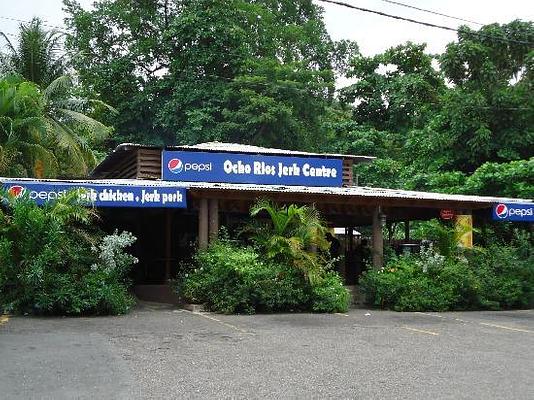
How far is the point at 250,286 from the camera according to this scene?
13.2 m

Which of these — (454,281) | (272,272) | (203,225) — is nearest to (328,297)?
(272,272)

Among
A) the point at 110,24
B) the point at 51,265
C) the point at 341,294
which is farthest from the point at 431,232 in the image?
the point at 110,24

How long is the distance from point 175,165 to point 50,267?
537cm

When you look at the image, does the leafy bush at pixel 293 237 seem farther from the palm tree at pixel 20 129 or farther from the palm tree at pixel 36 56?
the palm tree at pixel 36 56

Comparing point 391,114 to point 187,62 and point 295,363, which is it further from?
point 295,363

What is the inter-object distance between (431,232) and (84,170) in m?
11.8

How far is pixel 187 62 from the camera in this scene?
109 ft

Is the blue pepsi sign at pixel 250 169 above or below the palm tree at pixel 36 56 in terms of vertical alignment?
below

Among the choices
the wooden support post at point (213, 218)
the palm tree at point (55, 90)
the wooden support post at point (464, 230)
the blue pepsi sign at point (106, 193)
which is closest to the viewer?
the blue pepsi sign at point (106, 193)

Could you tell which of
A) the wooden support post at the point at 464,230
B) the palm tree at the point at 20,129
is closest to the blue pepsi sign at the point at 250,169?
the wooden support post at the point at 464,230

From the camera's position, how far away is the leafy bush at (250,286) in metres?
13.1

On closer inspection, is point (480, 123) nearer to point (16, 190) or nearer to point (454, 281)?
point (454, 281)

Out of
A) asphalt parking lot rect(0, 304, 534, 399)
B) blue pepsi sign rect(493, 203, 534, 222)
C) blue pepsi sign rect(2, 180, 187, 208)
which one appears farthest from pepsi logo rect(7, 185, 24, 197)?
blue pepsi sign rect(493, 203, 534, 222)

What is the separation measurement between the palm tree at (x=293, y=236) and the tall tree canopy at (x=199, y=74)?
16829 mm
